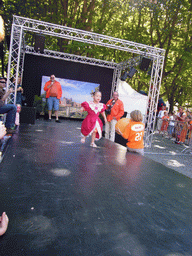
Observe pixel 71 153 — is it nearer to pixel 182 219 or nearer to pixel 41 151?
pixel 41 151

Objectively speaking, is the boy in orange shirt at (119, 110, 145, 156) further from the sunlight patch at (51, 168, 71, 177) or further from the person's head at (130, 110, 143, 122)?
the sunlight patch at (51, 168, 71, 177)

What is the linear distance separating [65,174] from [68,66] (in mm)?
11373

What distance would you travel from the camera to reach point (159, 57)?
358 inches

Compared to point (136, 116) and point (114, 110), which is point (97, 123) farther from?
point (114, 110)

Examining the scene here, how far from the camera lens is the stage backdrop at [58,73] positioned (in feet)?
41.9

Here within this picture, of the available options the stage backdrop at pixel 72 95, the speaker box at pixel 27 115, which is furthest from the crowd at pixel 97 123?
the stage backdrop at pixel 72 95

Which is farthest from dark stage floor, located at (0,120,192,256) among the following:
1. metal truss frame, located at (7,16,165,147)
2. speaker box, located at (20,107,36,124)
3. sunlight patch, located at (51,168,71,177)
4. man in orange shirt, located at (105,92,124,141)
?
metal truss frame, located at (7,16,165,147)

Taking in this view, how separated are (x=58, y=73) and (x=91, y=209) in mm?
12046

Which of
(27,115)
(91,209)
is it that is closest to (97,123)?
(91,209)

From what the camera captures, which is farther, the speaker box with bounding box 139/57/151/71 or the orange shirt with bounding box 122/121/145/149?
the speaker box with bounding box 139/57/151/71

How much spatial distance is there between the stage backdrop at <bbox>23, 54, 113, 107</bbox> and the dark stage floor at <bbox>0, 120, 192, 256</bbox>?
10.1 metres

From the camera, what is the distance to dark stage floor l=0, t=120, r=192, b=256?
4.96 feet

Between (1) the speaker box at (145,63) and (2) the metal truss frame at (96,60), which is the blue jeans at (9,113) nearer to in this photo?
(2) the metal truss frame at (96,60)

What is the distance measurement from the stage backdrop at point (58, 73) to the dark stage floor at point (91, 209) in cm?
1009
